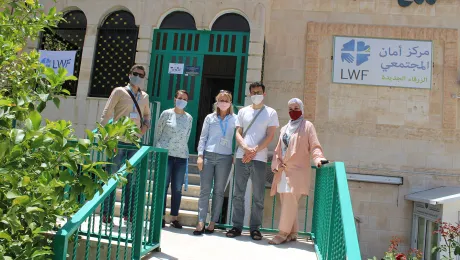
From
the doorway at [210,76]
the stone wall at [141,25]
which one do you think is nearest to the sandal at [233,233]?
the doorway at [210,76]

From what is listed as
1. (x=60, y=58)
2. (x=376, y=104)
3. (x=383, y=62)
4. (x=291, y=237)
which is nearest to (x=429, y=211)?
(x=376, y=104)

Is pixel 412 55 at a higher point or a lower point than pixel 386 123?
higher

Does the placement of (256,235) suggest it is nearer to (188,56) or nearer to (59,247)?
(59,247)

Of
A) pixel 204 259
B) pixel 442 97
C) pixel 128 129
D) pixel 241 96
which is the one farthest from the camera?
pixel 442 97

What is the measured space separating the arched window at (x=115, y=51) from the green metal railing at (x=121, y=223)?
4560 millimetres

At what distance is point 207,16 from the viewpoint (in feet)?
25.4

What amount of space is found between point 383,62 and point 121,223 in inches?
272

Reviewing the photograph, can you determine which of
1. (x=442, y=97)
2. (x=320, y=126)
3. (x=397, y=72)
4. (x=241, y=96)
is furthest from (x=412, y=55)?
(x=241, y=96)

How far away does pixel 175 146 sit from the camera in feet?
15.2

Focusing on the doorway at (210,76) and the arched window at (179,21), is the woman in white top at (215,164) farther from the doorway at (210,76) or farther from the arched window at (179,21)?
the arched window at (179,21)

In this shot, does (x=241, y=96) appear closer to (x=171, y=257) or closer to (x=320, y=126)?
(x=320, y=126)

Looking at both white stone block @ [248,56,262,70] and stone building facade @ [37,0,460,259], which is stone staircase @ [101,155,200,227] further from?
stone building facade @ [37,0,460,259]

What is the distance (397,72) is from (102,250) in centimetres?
707

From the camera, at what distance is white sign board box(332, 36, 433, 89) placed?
8086mm
